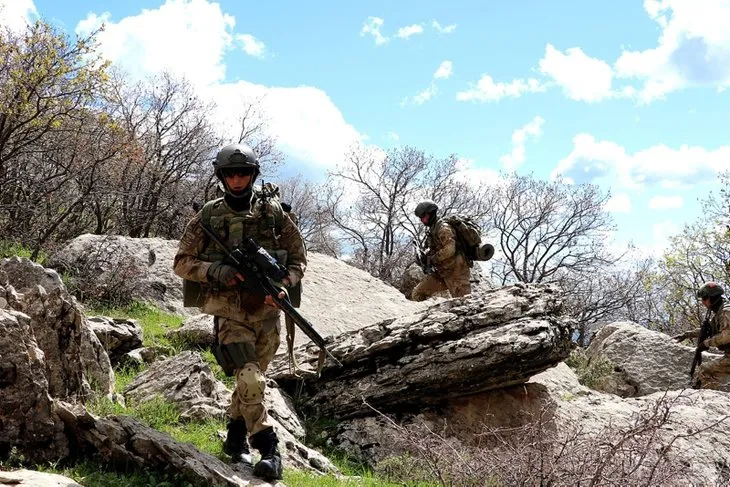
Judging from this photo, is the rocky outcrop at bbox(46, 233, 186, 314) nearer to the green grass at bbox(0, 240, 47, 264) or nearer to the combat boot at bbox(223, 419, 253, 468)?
the green grass at bbox(0, 240, 47, 264)

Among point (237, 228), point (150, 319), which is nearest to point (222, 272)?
point (237, 228)

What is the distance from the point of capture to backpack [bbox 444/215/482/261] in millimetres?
→ 10164

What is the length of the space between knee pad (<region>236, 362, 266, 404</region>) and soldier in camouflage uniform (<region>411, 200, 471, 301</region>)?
240 inches

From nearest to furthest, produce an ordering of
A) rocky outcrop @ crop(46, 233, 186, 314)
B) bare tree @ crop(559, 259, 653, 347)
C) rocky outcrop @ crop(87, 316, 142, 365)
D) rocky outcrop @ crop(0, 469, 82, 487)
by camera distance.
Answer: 1. rocky outcrop @ crop(0, 469, 82, 487)
2. rocky outcrop @ crop(87, 316, 142, 365)
3. rocky outcrop @ crop(46, 233, 186, 314)
4. bare tree @ crop(559, 259, 653, 347)

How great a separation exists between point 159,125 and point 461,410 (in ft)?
54.3

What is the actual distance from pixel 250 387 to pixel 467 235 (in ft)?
21.2

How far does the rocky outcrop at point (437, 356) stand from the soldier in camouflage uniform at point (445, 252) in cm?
286

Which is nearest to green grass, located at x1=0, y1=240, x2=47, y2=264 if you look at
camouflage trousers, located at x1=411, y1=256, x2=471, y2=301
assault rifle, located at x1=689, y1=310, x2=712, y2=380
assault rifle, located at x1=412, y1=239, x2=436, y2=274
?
assault rifle, located at x1=412, y1=239, x2=436, y2=274

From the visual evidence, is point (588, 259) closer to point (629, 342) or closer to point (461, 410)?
point (629, 342)

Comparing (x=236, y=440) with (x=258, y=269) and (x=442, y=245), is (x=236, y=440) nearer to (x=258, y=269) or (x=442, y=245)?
(x=258, y=269)

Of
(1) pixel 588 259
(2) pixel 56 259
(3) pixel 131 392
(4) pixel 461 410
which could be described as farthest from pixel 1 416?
(1) pixel 588 259

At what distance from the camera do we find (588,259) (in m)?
31.5

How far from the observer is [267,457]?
4.16 m

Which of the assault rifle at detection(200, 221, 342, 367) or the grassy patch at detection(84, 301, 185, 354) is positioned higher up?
the assault rifle at detection(200, 221, 342, 367)
